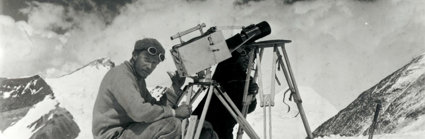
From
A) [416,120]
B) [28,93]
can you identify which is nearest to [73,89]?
[28,93]

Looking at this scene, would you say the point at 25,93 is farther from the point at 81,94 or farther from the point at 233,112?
the point at 233,112

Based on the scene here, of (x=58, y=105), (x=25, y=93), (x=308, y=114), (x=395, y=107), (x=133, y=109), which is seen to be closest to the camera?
(x=133, y=109)

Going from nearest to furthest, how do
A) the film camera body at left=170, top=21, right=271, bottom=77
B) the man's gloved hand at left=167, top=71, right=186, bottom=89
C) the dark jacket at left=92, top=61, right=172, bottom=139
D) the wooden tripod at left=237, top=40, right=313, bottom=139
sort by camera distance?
the dark jacket at left=92, top=61, right=172, bottom=139, the film camera body at left=170, top=21, right=271, bottom=77, the man's gloved hand at left=167, top=71, right=186, bottom=89, the wooden tripod at left=237, top=40, right=313, bottom=139

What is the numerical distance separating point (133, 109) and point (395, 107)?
1026 centimetres

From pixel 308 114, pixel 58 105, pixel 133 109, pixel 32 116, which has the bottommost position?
pixel 308 114

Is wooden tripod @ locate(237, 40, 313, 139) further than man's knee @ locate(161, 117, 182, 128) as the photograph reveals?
Yes

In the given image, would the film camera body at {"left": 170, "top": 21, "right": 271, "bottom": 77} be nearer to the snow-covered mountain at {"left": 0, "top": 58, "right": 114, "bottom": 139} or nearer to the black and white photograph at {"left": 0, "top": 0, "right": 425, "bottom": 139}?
the black and white photograph at {"left": 0, "top": 0, "right": 425, "bottom": 139}

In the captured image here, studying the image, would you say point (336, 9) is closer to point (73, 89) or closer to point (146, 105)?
point (146, 105)

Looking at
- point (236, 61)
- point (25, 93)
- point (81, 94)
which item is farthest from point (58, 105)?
point (236, 61)

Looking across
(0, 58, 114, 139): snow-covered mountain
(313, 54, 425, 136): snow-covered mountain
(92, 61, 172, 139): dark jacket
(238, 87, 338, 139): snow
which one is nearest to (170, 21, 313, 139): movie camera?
(92, 61, 172, 139): dark jacket

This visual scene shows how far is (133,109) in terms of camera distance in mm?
2367

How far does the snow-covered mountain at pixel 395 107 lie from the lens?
7973 millimetres

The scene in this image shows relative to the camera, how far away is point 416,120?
7.52 m

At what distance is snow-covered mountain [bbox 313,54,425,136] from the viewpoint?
797 cm
